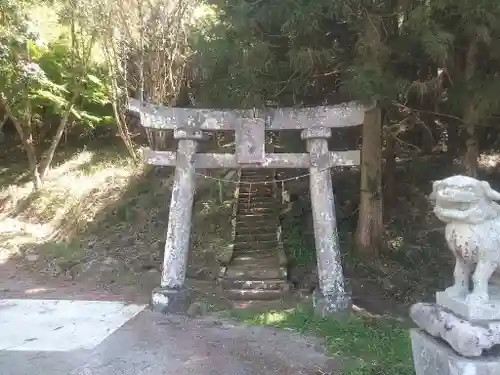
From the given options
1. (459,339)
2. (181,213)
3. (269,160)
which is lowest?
(459,339)

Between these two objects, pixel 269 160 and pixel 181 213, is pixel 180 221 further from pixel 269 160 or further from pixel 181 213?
pixel 269 160

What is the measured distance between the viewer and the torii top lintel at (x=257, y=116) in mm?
6887

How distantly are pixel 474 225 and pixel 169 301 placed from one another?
13.9 ft

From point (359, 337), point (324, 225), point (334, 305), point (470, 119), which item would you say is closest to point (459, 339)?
point (359, 337)

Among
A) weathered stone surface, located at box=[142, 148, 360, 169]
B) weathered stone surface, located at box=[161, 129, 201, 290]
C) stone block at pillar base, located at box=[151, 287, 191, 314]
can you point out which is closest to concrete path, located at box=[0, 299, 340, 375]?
stone block at pillar base, located at box=[151, 287, 191, 314]

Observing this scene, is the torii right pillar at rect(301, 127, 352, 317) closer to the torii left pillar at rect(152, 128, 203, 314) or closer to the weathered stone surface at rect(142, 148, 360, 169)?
the weathered stone surface at rect(142, 148, 360, 169)

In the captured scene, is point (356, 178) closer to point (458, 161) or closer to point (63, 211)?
point (458, 161)

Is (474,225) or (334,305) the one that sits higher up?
(474,225)

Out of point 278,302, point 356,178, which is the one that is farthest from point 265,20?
point 356,178

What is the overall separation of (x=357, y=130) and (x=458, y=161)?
1902 mm

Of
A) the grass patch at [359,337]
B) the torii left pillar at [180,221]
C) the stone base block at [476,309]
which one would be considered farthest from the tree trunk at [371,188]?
the stone base block at [476,309]

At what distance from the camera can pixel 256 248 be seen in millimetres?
9453

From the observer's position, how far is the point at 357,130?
900 cm

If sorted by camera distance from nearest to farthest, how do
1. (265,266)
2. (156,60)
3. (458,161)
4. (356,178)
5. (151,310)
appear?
(151,310) → (265,266) → (458,161) → (356,178) → (156,60)
